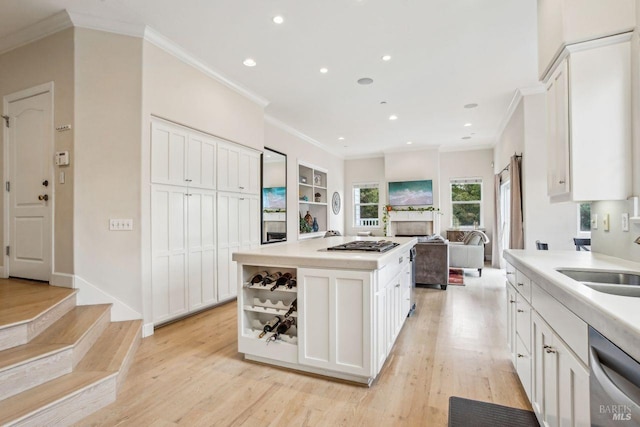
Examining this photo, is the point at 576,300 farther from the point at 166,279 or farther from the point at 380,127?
the point at 380,127

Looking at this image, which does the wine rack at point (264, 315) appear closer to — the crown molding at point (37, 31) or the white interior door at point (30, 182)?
the white interior door at point (30, 182)

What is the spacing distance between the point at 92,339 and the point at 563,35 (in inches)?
158

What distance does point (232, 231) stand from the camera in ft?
14.7

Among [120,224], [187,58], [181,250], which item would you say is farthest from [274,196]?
[120,224]

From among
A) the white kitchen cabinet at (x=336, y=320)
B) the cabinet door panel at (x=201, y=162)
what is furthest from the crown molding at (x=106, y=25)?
the white kitchen cabinet at (x=336, y=320)

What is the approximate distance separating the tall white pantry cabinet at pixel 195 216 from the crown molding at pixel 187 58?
2.58ft

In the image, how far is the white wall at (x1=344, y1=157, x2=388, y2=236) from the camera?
9484 mm

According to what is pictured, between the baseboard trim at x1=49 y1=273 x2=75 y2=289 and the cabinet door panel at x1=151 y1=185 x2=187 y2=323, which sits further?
the cabinet door panel at x1=151 y1=185 x2=187 y2=323

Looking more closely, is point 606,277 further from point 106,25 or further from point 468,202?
point 468,202

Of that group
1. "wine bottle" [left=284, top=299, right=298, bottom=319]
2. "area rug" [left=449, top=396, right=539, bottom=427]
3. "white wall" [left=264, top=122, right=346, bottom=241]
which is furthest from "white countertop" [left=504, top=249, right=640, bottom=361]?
"white wall" [left=264, top=122, right=346, bottom=241]

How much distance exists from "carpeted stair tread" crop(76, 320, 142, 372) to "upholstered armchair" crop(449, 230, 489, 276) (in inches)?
220

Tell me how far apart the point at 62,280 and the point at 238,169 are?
7.89 ft

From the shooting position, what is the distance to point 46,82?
3.20 m

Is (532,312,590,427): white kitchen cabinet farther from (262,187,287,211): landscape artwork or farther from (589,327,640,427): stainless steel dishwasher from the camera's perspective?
(262,187,287,211): landscape artwork
